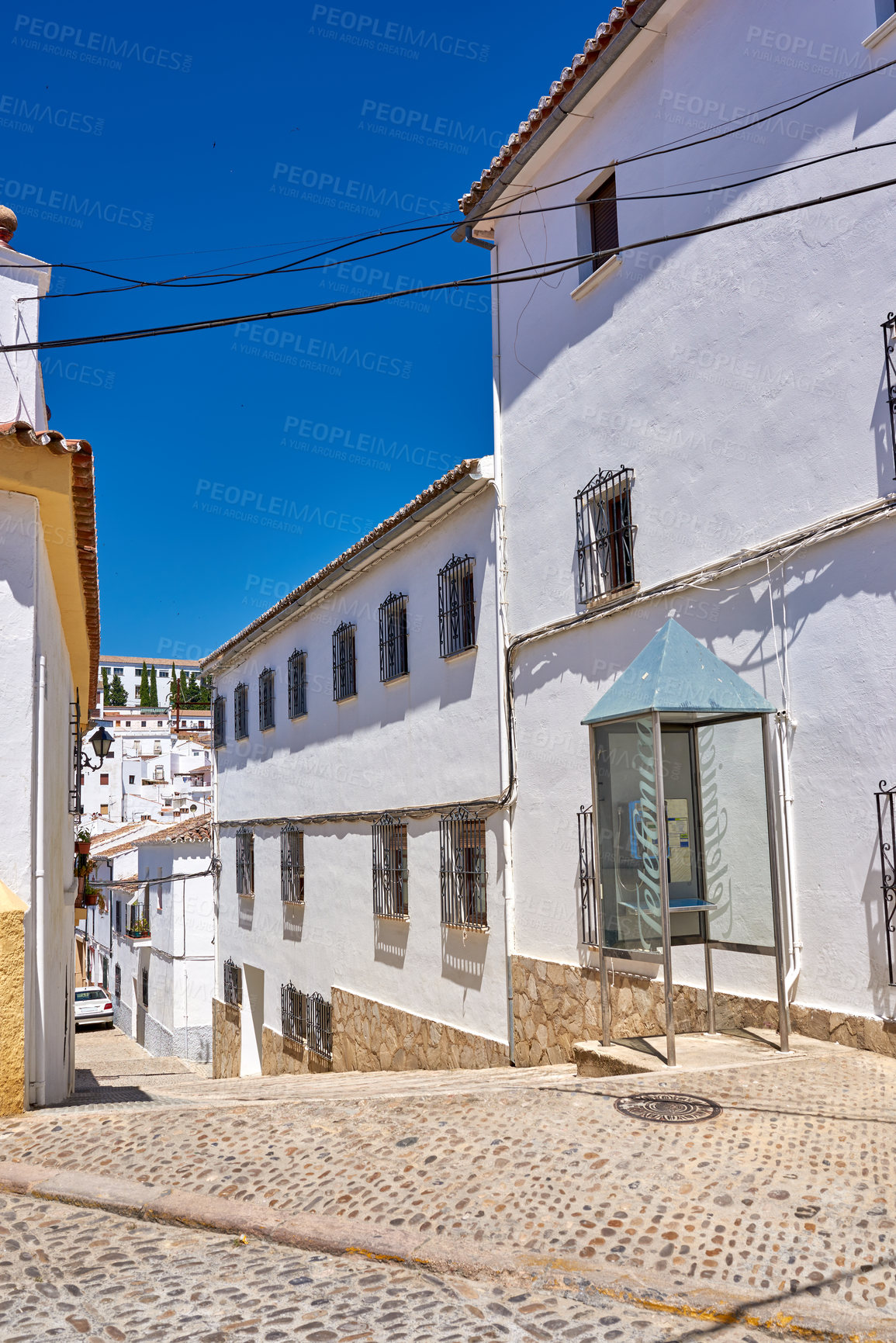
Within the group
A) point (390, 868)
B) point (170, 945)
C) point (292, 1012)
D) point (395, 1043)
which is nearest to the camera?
point (395, 1043)

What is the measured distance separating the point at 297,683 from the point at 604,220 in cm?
935

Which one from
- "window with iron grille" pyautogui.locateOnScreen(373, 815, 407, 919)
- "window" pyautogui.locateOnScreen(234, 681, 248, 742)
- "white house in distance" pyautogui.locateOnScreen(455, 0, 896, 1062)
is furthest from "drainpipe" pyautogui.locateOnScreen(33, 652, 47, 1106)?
"window" pyautogui.locateOnScreen(234, 681, 248, 742)

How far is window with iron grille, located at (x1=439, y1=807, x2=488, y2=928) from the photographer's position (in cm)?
1133

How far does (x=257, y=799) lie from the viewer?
1888 centimetres

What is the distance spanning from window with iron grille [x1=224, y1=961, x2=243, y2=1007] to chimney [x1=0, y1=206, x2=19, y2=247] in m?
15.0

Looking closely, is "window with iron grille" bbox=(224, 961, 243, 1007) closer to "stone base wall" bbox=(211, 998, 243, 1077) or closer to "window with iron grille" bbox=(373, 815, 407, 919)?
"stone base wall" bbox=(211, 998, 243, 1077)

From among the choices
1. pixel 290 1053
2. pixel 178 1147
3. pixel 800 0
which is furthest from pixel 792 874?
pixel 290 1053

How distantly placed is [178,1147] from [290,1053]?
39.4 feet

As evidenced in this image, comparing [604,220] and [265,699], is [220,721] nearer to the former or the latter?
[265,699]

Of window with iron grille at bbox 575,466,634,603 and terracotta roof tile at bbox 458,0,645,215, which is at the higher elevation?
terracotta roof tile at bbox 458,0,645,215

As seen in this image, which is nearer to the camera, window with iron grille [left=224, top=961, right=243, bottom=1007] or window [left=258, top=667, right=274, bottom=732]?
window [left=258, top=667, right=274, bottom=732]

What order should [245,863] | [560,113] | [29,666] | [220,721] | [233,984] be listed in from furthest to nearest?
1. [220,721]
2. [233,984]
3. [245,863]
4. [560,113]
5. [29,666]

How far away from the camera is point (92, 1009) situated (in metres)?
33.2

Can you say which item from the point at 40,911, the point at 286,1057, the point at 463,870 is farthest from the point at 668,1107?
the point at 286,1057
